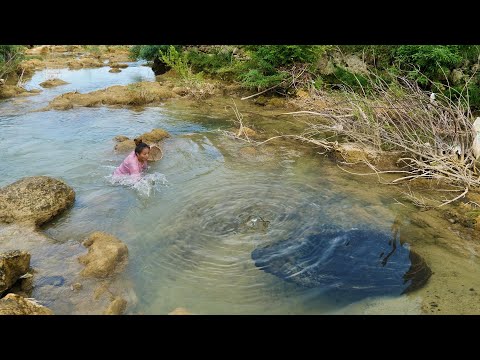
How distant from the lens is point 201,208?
6.83 m

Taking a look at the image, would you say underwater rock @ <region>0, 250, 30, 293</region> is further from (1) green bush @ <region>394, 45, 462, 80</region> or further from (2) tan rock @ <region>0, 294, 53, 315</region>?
(1) green bush @ <region>394, 45, 462, 80</region>

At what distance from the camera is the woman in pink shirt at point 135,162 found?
7707 mm

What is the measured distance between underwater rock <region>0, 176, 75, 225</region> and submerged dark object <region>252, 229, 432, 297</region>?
3573mm

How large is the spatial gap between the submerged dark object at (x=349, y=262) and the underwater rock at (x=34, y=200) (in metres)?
3.57

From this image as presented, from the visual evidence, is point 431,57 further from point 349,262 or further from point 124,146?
point 124,146

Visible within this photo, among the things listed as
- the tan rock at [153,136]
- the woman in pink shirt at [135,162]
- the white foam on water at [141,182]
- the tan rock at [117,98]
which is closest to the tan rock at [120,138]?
the tan rock at [153,136]

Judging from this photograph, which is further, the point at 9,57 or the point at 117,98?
the point at 9,57

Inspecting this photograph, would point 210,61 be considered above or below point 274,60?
below

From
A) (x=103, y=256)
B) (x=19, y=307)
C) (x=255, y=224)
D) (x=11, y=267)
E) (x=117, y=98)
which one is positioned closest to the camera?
(x=19, y=307)

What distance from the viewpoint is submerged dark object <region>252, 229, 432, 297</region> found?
4750mm

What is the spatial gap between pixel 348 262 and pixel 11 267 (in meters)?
4.27

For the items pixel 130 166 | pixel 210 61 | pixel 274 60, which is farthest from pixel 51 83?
pixel 130 166

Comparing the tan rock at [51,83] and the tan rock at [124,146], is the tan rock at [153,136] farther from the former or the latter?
the tan rock at [51,83]
